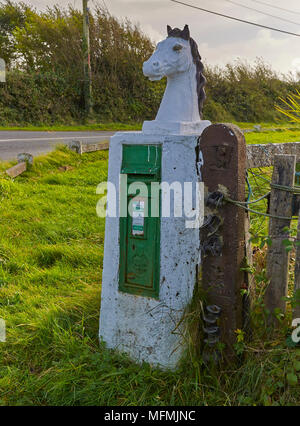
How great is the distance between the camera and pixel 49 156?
25.7ft

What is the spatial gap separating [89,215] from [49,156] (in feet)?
10.1

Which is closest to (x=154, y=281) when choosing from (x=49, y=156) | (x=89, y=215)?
(x=89, y=215)

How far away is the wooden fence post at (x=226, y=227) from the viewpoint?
2082 mm

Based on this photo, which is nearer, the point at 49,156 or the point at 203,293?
the point at 203,293

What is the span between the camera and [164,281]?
7.54 ft

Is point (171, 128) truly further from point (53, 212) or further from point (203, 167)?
point (53, 212)

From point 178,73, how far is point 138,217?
3.02 ft

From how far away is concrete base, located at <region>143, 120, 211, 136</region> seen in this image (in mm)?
2328

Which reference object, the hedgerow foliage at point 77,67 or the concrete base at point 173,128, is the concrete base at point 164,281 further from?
the hedgerow foliage at point 77,67

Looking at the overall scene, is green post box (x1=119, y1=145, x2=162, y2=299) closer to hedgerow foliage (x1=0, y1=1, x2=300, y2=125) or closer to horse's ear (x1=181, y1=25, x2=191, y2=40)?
horse's ear (x1=181, y1=25, x2=191, y2=40)

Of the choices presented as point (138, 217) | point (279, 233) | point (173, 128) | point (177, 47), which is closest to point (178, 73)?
point (177, 47)

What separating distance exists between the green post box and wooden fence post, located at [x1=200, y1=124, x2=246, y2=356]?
283mm

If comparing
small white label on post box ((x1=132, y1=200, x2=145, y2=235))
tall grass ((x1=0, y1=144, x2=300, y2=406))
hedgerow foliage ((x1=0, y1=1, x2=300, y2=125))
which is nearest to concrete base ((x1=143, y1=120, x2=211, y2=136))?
small white label on post box ((x1=132, y1=200, x2=145, y2=235))

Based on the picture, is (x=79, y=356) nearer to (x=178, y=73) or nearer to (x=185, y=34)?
(x=178, y=73)
